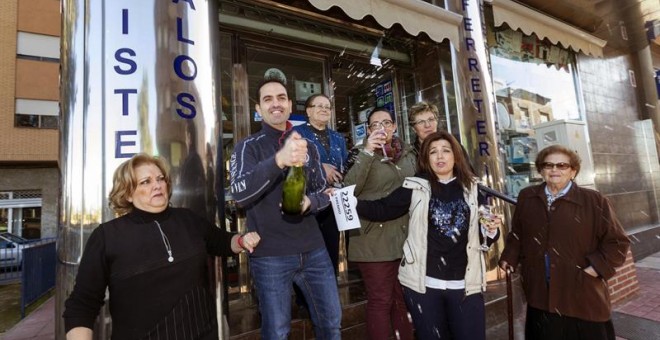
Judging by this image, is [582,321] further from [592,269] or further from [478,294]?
[478,294]

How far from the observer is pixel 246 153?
197 centimetres

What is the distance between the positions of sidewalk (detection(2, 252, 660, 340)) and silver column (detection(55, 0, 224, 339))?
340 cm

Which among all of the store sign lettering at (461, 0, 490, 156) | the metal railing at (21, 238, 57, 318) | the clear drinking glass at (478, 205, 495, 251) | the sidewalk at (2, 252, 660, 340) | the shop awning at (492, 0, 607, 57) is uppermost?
the shop awning at (492, 0, 607, 57)

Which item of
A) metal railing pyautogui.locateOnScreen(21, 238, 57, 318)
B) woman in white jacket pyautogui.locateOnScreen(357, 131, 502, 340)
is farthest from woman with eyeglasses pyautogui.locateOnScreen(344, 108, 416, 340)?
metal railing pyautogui.locateOnScreen(21, 238, 57, 318)

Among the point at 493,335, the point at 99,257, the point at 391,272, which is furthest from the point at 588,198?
the point at 99,257

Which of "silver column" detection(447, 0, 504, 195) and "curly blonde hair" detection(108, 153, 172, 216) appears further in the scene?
"silver column" detection(447, 0, 504, 195)

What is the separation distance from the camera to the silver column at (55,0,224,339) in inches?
89.7

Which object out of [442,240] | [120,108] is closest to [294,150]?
[442,240]

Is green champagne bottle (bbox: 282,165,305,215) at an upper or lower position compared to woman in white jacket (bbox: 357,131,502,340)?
upper

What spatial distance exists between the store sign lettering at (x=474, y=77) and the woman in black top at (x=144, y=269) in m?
3.87

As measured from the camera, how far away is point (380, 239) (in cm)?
256

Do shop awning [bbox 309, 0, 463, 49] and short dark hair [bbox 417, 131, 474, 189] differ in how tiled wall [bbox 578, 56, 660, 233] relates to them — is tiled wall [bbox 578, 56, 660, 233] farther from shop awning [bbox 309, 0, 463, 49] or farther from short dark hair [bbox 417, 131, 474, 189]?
short dark hair [bbox 417, 131, 474, 189]

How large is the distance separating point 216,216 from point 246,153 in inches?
33.7

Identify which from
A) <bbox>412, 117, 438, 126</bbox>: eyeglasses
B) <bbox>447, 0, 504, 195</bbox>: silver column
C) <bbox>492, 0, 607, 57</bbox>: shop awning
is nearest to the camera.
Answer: <bbox>412, 117, 438, 126</bbox>: eyeglasses
